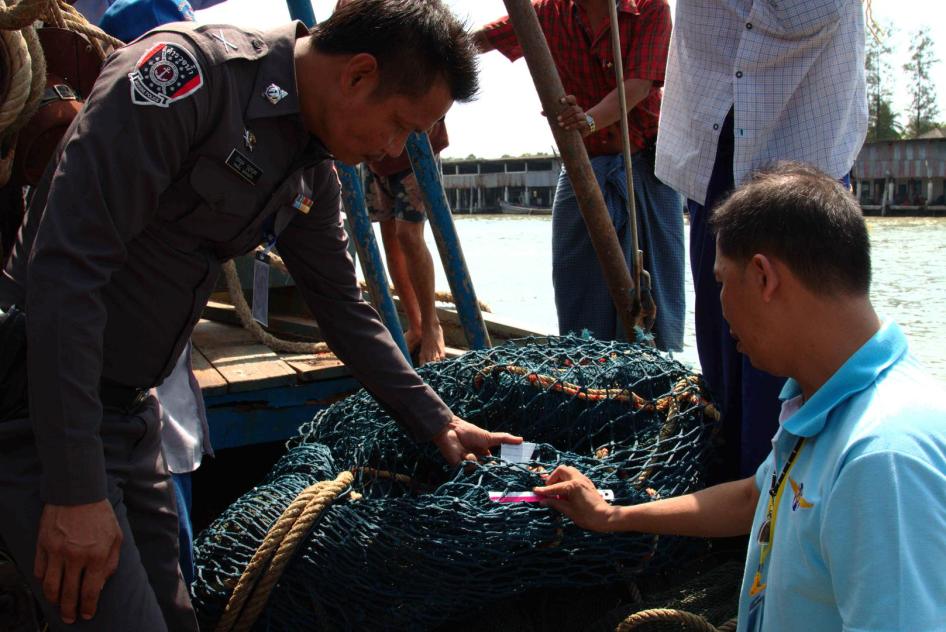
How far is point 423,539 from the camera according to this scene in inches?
81.0

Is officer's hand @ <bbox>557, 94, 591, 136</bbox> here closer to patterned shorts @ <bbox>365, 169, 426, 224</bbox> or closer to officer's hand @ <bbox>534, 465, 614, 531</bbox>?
patterned shorts @ <bbox>365, 169, 426, 224</bbox>

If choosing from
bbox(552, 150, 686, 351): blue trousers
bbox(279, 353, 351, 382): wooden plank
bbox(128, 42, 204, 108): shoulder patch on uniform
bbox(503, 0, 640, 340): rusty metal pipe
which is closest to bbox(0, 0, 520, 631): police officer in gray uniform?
bbox(128, 42, 204, 108): shoulder patch on uniform

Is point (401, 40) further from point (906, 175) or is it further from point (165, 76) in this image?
point (906, 175)

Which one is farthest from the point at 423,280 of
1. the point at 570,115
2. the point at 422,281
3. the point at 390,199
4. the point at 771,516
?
the point at 771,516

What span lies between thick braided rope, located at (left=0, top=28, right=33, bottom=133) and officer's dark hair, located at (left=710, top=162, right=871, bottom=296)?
1.57m

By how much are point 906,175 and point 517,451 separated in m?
35.3

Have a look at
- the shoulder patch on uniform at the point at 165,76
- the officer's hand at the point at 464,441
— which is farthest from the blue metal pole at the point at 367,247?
the shoulder patch on uniform at the point at 165,76

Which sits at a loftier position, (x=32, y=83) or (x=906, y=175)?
(x=32, y=83)

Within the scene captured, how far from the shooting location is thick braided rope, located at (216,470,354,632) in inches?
82.0

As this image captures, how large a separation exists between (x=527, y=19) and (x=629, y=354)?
118cm

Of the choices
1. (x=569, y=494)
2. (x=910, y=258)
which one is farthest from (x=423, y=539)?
(x=910, y=258)

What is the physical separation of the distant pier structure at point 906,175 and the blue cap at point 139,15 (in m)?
33.2

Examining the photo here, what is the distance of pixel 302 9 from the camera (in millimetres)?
3600

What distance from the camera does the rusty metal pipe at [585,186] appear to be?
3145mm
